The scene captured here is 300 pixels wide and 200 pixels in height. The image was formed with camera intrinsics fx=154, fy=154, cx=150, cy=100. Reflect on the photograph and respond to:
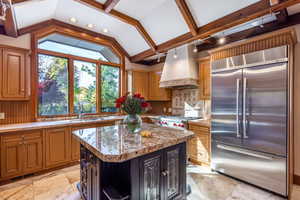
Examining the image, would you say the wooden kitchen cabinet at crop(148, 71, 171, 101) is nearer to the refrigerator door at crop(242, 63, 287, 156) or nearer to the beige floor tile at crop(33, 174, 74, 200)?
the refrigerator door at crop(242, 63, 287, 156)

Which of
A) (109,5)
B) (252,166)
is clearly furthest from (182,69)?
(252,166)

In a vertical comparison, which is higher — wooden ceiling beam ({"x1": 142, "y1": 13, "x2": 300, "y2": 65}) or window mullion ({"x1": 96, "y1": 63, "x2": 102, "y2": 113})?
wooden ceiling beam ({"x1": 142, "y1": 13, "x2": 300, "y2": 65})

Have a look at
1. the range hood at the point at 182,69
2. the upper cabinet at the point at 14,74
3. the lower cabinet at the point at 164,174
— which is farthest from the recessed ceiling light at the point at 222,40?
the upper cabinet at the point at 14,74

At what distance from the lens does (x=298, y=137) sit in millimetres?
2605

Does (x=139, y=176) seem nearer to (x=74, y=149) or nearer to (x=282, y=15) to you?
(x=74, y=149)

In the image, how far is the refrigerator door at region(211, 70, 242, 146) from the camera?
2637mm

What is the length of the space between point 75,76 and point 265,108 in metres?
4.15

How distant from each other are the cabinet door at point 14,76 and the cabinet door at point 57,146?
887 mm

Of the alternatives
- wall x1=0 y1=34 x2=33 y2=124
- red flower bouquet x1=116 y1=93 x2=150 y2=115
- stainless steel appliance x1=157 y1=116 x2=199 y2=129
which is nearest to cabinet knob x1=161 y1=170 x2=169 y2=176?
red flower bouquet x1=116 y1=93 x2=150 y2=115

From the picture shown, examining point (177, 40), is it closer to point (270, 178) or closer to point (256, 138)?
point (256, 138)

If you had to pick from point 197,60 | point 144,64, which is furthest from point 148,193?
point 144,64

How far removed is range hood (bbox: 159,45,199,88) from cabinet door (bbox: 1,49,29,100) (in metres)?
3.14

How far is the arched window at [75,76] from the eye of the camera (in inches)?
142

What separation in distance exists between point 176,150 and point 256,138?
146cm
